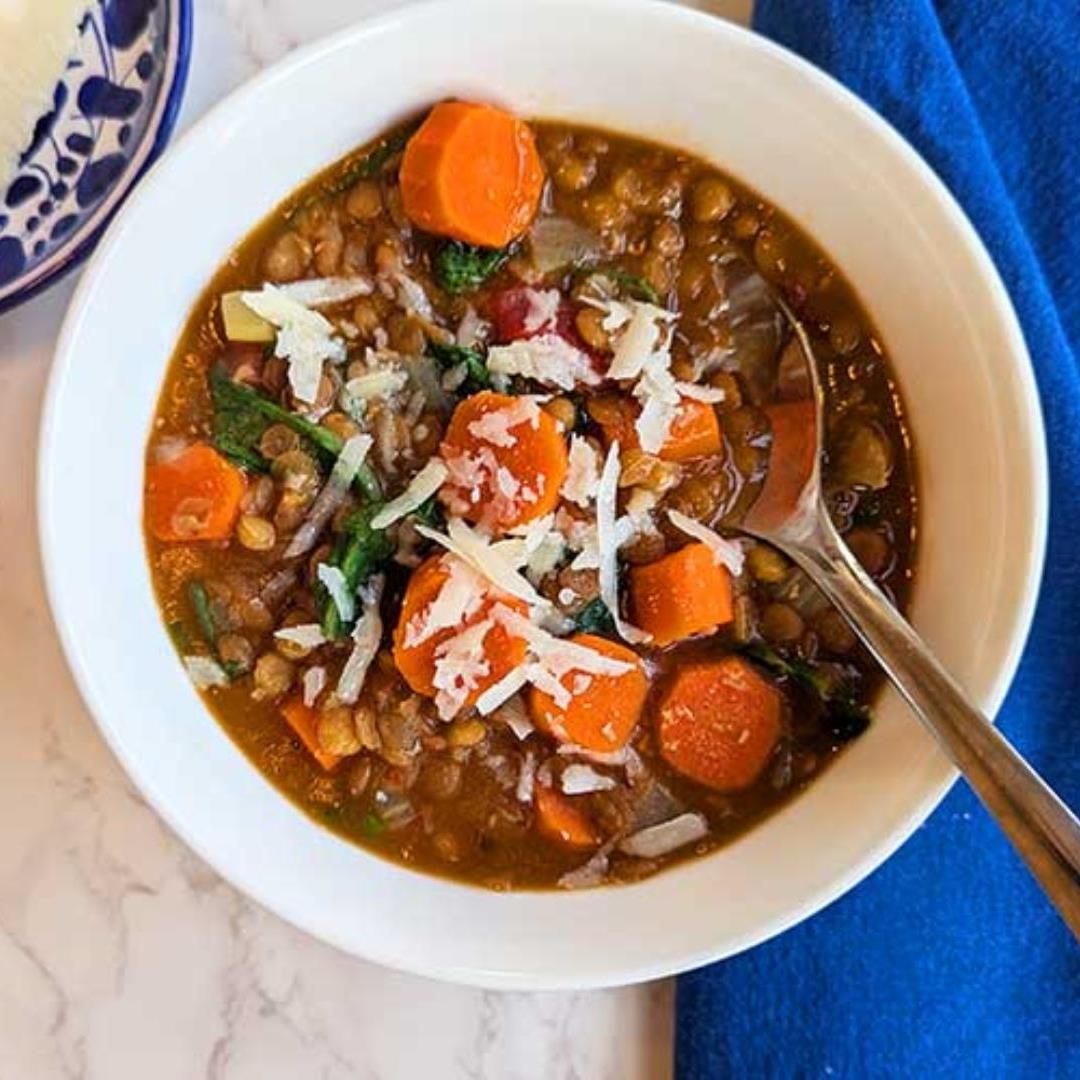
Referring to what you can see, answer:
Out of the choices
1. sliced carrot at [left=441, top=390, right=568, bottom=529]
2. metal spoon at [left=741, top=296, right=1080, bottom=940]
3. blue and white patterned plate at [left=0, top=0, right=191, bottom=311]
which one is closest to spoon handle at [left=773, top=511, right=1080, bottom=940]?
metal spoon at [left=741, top=296, right=1080, bottom=940]

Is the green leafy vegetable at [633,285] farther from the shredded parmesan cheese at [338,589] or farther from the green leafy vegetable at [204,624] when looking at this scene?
the green leafy vegetable at [204,624]

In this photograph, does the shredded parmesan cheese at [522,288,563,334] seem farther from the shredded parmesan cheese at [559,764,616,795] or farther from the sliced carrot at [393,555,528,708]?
the shredded parmesan cheese at [559,764,616,795]

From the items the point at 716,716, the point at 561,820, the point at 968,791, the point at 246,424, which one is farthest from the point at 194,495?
the point at 968,791

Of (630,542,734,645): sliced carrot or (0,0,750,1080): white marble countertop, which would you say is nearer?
(630,542,734,645): sliced carrot

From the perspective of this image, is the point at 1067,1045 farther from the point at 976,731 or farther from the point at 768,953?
the point at 976,731

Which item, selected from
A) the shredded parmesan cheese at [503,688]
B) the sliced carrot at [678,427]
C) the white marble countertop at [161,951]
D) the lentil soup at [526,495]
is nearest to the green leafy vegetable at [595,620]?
the lentil soup at [526,495]

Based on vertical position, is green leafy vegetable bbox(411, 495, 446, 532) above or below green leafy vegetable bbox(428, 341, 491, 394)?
below

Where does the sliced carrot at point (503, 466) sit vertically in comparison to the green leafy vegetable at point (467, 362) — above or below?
below
